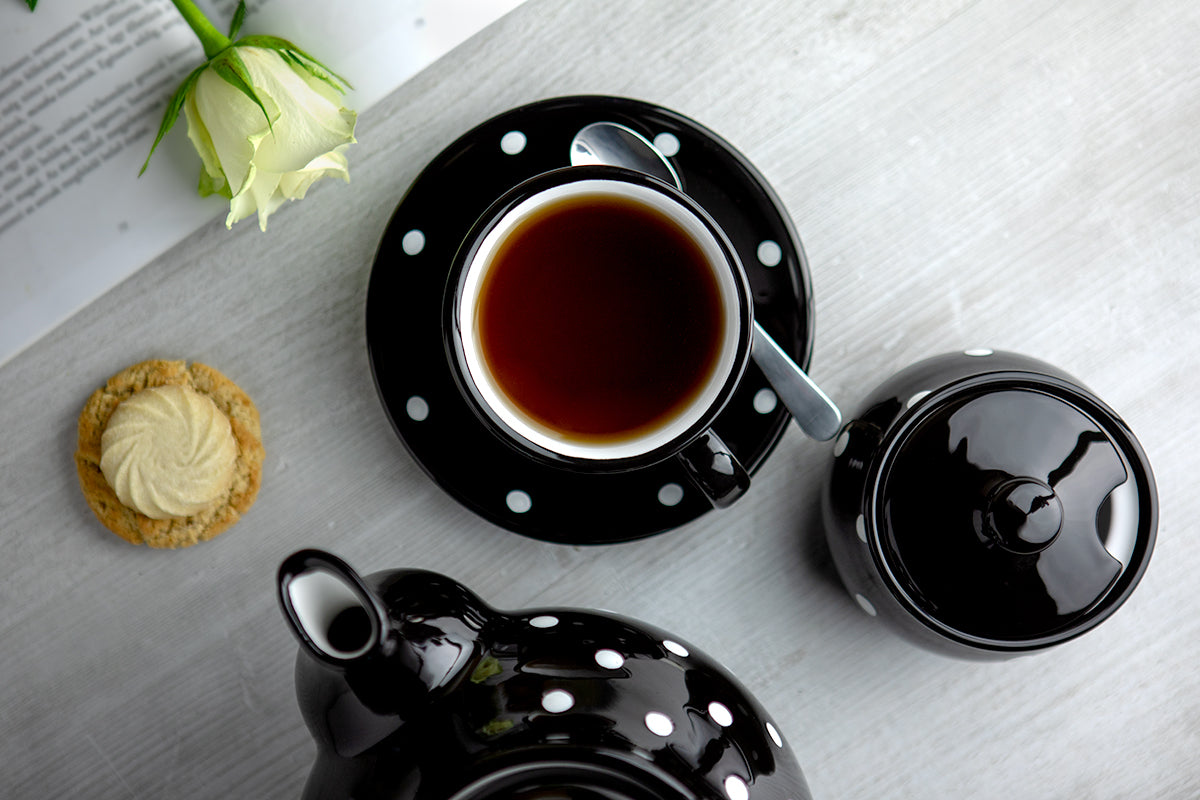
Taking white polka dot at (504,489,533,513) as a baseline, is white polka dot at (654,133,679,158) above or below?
above

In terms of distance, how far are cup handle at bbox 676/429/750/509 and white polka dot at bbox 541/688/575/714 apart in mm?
179

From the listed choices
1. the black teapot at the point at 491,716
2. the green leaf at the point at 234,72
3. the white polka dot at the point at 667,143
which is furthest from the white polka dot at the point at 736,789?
the green leaf at the point at 234,72

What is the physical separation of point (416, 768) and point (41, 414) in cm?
49

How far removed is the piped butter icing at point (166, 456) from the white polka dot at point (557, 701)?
0.36m

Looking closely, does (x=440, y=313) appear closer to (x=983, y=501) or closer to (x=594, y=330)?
(x=594, y=330)

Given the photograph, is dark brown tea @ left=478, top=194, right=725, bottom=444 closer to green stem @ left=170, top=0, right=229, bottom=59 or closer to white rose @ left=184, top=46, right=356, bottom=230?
white rose @ left=184, top=46, right=356, bottom=230

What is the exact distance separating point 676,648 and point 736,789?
0.10 metres

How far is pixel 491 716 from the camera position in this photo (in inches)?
19.2

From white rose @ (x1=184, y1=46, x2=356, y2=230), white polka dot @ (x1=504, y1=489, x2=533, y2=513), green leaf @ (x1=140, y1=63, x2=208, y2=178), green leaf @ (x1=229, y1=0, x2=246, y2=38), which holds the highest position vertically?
green leaf @ (x1=229, y1=0, x2=246, y2=38)

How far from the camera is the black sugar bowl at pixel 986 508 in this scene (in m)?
0.55

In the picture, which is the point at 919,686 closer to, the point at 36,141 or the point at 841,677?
the point at 841,677

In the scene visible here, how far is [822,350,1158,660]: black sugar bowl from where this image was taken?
547 millimetres

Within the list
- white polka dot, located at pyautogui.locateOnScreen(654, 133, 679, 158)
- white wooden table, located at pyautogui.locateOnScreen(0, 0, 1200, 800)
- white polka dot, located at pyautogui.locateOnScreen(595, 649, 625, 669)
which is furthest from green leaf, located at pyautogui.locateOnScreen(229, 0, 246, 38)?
white polka dot, located at pyautogui.locateOnScreen(595, 649, 625, 669)

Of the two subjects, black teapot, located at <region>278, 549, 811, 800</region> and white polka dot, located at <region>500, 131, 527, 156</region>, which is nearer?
black teapot, located at <region>278, 549, 811, 800</region>
